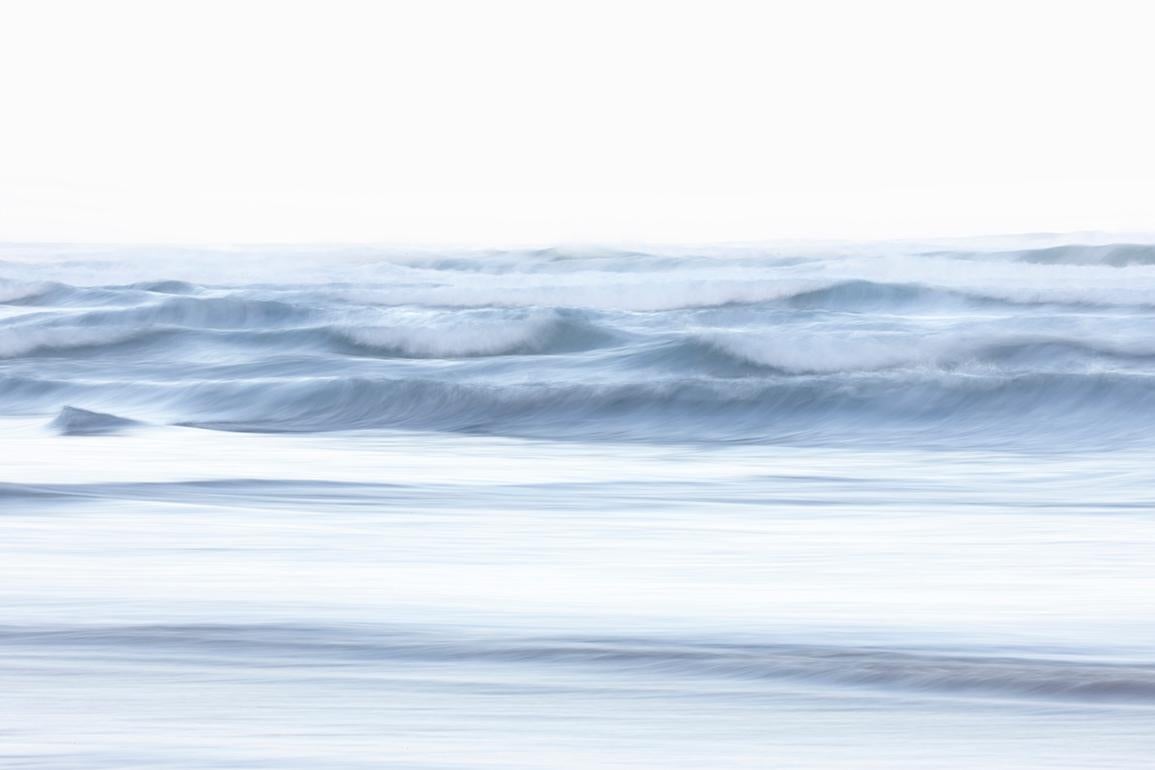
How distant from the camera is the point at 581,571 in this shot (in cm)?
478

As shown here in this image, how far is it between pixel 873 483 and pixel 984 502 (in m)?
0.77

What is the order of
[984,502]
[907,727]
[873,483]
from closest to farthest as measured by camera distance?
[907,727], [984,502], [873,483]

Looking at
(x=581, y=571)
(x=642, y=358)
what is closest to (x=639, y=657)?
(x=581, y=571)

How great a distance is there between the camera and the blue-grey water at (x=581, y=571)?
3059 millimetres

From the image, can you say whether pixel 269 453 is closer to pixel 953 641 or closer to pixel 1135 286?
pixel 953 641

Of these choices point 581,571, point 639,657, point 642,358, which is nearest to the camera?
point 639,657

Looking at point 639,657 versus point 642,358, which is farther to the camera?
point 642,358

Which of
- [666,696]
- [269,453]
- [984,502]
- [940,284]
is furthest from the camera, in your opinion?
[940,284]

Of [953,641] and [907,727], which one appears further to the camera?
[953,641]

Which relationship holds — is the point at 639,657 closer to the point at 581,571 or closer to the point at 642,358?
the point at 581,571

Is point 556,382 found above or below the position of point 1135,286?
below

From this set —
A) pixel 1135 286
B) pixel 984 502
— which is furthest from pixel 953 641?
pixel 1135 286

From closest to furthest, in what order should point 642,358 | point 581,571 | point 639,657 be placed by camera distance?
point 639,657, point 581,571, point 642,358

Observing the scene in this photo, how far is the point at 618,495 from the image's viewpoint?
690 centimetres
